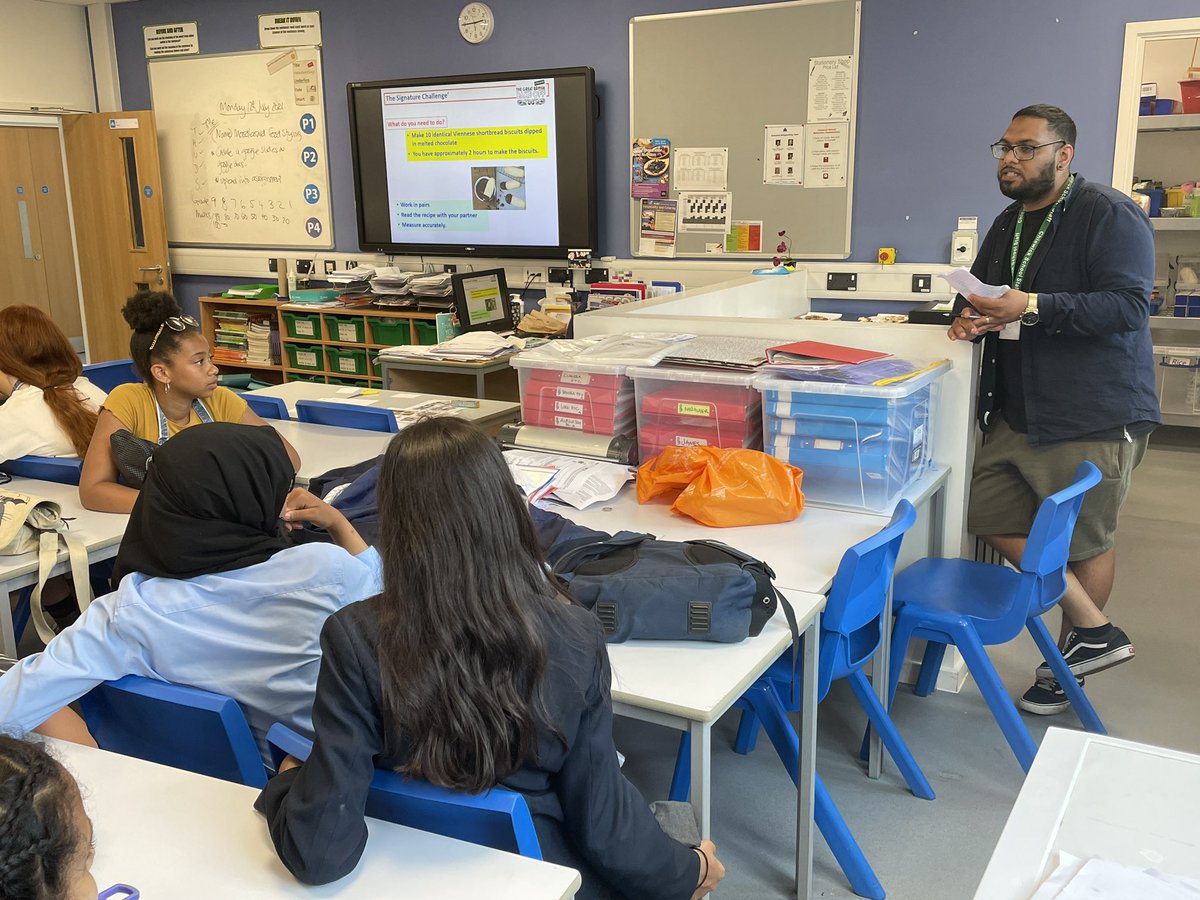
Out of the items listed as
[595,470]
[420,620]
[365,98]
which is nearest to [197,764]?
[420,620]

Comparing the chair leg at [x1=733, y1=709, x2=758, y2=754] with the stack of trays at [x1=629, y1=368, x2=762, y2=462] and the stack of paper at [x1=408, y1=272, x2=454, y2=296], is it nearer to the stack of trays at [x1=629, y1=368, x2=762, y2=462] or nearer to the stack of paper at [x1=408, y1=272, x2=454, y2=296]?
the stack of trays at [x1=629, y1=368, x2=762, y2=462]

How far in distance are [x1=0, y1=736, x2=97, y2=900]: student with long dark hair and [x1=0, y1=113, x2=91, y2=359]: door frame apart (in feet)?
23.7

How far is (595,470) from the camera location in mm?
2703

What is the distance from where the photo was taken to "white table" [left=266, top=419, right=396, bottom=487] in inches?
117

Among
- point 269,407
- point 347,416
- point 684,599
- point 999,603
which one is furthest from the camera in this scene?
point 269,407

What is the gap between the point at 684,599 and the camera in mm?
1788

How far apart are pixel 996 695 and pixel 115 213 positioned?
6.55m

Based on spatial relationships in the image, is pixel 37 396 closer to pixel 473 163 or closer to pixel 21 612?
pixel 21 612

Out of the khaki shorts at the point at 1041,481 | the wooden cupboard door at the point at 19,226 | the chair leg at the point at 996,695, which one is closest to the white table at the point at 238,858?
the chair leg at the point at 996,695

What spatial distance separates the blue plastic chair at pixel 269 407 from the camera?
3.68 m

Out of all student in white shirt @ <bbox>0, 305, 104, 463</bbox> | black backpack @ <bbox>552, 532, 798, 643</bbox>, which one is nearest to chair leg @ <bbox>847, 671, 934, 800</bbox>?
black backpack @ <bbox>552, 532, 798, 643</bbox>

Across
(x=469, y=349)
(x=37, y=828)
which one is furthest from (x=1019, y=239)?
(x=37, y=828)

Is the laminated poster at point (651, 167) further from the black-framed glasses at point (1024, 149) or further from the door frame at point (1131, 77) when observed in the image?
the black-framed glasses at point (1024, 149)

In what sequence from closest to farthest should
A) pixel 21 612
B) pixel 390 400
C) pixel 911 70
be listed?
pixel 21 612, pixel 390 400, pixel 911 70
